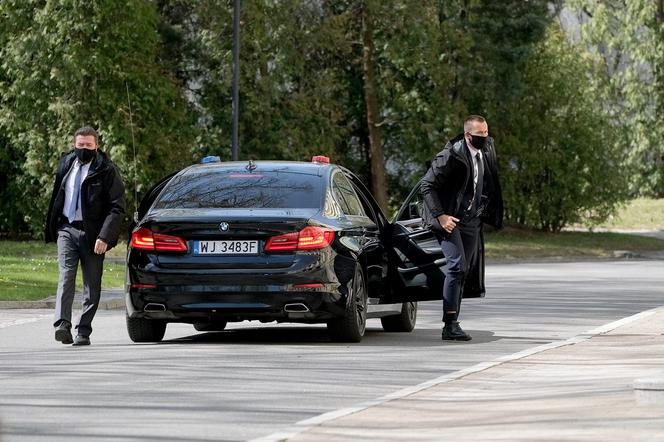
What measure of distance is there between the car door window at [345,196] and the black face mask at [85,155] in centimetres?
214

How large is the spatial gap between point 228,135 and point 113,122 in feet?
15.2

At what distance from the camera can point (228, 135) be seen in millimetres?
49562

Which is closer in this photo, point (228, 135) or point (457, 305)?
point (457, 305)

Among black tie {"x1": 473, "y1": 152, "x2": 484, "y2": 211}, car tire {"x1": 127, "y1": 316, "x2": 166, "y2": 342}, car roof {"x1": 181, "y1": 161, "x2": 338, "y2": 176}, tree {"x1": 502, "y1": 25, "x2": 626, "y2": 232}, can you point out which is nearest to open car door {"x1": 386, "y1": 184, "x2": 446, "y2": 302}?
black tie {"x1": 473, "y1": 152, "x2": 484, "y2": 211}

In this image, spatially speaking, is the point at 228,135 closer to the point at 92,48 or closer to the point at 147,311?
the point at 92,48

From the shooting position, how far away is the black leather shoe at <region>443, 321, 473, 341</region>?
16516 mm

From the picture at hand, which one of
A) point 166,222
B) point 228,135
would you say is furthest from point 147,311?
point 228,135

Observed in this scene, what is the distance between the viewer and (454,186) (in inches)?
634

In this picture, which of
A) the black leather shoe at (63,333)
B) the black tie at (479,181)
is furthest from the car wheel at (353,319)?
the black leather shoe at (63,333)

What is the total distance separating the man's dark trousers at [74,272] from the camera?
626 inches

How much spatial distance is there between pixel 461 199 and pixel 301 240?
158 cm

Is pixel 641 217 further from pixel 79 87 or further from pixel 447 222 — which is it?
pixel 447 222

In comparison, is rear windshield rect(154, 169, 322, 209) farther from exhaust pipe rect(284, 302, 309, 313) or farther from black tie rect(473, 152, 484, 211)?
black tie rect(473, 152, 484, 211)

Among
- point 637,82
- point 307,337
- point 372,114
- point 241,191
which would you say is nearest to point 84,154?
point 241,191
